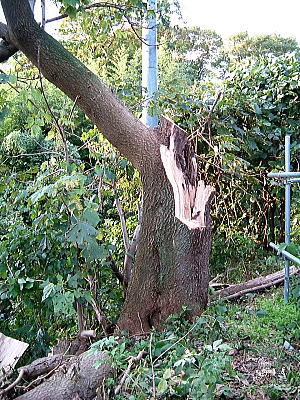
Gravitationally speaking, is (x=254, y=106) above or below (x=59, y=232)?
above

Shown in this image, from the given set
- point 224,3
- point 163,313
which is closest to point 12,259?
point 163,313

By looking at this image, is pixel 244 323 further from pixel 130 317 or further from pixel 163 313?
pixel 130 317

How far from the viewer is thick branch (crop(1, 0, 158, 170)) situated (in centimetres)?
263

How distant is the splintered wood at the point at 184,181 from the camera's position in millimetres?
2629

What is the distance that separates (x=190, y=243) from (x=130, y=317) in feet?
1.95

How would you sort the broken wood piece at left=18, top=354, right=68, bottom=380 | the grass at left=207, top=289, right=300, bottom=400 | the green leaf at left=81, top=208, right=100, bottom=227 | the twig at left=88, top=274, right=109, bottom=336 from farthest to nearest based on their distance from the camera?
the twig at left=88, top=274, right=109, bottom=336 < the broken wood piece at left=18, top=354, right=68, bottom=380 < the green leaf at left=81, top=208, right=100, bottom=227 < the grass at left=207, top=289, right=300, bottom=400

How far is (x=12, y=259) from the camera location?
303 centimetres

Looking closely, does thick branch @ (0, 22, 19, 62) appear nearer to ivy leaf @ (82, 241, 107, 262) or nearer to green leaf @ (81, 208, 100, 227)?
green leaf @ (81, 208, 100, 227)

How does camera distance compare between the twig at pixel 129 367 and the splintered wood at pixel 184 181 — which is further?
the splintered wood at pixel 184 181

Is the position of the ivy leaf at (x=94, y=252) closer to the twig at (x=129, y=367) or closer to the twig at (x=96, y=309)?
the twig at (x=96, y=309)

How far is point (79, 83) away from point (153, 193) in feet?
2.69

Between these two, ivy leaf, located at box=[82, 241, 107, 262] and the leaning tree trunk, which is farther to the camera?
the leaning tree trunk

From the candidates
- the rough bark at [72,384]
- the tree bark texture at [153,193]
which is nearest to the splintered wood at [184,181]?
the tree bark texture at [153,193]

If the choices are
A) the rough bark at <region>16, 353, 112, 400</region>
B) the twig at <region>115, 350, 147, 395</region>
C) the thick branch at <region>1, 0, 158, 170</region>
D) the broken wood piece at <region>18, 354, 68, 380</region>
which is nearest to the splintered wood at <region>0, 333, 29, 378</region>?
the broken wood piece at <region>18, 354, 68, 380</region>
